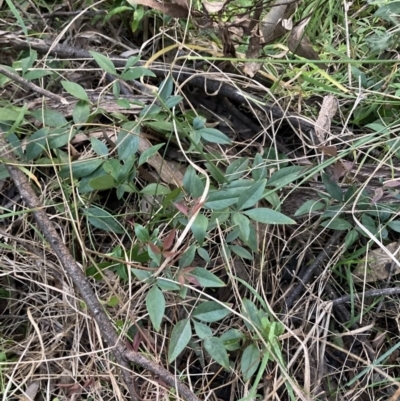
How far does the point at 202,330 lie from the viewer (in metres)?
0.86

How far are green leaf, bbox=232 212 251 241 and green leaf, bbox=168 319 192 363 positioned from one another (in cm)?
19

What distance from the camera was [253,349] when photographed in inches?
34.3

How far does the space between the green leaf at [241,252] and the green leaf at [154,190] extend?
0.57ft

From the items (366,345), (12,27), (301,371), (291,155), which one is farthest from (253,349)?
(12,27)

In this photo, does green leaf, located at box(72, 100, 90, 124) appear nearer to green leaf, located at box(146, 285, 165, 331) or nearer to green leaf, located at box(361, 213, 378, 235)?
green leaf, located at box(146, 285, 165, 331)

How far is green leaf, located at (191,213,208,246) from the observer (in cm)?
84

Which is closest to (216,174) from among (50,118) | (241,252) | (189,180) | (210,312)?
(189,180)

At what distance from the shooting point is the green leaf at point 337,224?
94 centimetres

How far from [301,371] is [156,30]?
891 millimetres

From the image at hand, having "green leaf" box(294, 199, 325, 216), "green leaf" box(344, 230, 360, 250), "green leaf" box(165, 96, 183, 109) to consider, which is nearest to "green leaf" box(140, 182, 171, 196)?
"green leaf" box(165, 96, 183, 109)

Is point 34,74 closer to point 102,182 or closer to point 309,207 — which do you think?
point 102,182

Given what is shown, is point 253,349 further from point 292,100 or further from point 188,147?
point 292,100

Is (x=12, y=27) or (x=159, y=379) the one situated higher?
(x=12, y=27)

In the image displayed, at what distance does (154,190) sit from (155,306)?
247mm
